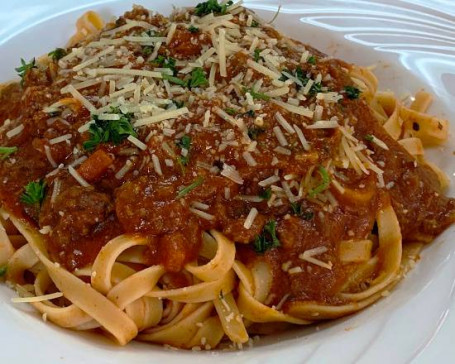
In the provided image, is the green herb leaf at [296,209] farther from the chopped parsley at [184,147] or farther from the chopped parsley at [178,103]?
the chopped parsley at [178,103]

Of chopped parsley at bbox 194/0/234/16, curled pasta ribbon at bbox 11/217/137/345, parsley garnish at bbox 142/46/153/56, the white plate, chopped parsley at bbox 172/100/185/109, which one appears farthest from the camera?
chopped parsley at bbox 194/0/234/16

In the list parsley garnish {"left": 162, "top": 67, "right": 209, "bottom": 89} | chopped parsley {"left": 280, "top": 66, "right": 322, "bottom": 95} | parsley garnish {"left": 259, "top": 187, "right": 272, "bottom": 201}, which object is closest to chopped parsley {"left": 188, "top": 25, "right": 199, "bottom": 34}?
parsley garnish {"left": 162, "top": 67, "right": 209, "bottom": 89}

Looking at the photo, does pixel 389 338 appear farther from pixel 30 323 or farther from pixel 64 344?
pixel 30 323

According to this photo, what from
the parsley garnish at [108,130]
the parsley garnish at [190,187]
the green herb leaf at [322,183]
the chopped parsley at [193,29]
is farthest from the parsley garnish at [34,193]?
the green herb leaf at [322,183]

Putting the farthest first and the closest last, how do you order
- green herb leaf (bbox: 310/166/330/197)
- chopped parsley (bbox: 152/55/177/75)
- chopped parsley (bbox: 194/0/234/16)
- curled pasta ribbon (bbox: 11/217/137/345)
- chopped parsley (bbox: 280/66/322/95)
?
chopped parsley (bbox: 194/0/234/16) → chopped parsley (bbox: 152/55/177/75) → chopped parsley (bbox: 280/66/322/95) → green herb leaf (bbox: 310/166/330/197) → curled pasta ribbon (bbox: 11/217/137/345)

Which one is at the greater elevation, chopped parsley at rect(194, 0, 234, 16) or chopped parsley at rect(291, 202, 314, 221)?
chopped parsley at rect(194, 0, 234, 16)

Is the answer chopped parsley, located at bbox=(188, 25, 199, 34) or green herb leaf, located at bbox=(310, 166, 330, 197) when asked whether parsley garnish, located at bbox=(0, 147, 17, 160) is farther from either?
green herb leaf, located at bbox=(310, 166, 330, 197)

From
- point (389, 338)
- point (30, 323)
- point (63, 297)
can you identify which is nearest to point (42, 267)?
point (63, 297)
